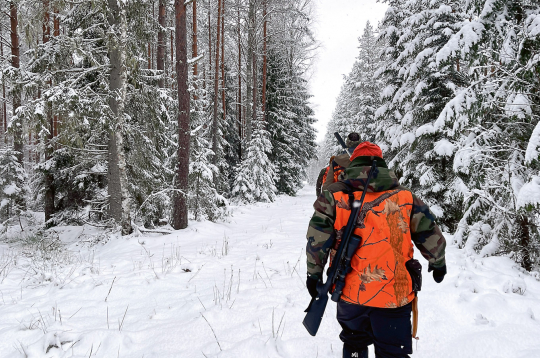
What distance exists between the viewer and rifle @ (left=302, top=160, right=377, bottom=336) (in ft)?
6.64

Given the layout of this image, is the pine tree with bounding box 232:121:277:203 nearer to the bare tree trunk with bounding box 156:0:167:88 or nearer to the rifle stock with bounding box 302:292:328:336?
the bare tree trunk with bounding box 156:0:167:88

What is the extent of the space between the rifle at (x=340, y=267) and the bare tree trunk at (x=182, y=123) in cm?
667

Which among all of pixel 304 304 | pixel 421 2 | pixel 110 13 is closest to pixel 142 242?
pixel 304 304

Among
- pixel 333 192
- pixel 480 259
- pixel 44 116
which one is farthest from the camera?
pixel 44 116

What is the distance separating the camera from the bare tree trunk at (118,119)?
7016 millimetres

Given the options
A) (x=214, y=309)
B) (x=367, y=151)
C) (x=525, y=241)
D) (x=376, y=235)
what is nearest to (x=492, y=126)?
(x=525, y=241)

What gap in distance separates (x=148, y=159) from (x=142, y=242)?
302 cm

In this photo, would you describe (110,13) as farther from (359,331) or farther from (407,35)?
(407,35)

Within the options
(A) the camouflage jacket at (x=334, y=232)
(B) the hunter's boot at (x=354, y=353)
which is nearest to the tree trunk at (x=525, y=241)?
(A) the camouflage jacket at (x=334, y=232)

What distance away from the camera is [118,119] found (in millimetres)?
7355

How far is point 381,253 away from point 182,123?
7.46 meters

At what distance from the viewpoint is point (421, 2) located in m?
9.25

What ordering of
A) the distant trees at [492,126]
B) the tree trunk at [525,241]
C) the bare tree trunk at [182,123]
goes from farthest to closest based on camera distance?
the bare tree trunk at [182,123]
the tree trunk at [525,241]
the distant trees at [492,126]

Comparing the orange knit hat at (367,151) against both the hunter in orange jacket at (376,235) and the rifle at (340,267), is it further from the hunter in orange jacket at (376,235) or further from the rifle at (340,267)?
the rifle at (340,267)
